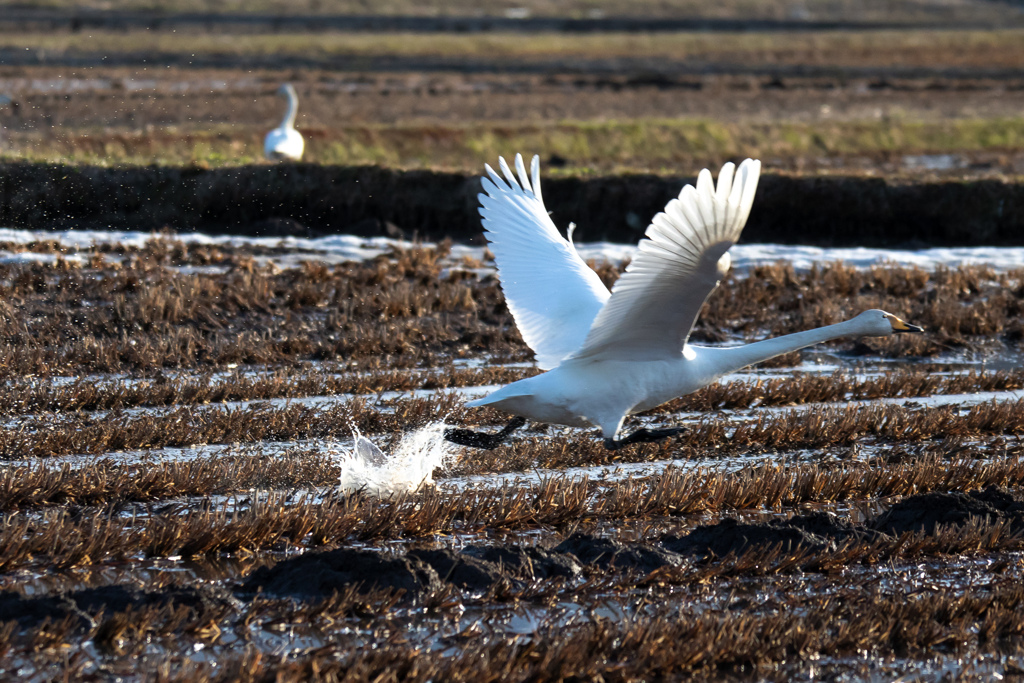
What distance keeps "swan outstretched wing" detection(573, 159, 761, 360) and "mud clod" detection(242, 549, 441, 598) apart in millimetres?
1778

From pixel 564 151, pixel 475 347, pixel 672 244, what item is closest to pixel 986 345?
pixel 475 347

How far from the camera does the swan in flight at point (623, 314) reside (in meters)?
5.62

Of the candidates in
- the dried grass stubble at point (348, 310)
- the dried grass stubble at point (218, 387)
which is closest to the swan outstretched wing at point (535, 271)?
the dried grass stubble at point (218, 387)

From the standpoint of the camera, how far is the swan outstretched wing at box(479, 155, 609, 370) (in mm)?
7875

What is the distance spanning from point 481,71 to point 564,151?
21390 millimetres

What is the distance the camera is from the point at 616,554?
619cm

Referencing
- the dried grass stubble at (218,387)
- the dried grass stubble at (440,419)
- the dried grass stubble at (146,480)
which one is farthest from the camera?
the dried grass stubble at (218,387)

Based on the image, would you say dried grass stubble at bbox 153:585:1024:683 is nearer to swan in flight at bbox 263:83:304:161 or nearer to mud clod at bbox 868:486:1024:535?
mud clod at bbox 868:486:1024:535

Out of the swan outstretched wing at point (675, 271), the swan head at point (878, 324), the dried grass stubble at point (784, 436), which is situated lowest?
the dried grass stubble at point (784, 436)

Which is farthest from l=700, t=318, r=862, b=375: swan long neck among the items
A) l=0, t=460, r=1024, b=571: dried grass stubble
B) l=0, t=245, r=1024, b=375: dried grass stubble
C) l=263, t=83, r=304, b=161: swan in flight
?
l=263, t=83, r=304, b=161: swan in flight

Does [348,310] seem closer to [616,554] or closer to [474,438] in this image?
[474,438]

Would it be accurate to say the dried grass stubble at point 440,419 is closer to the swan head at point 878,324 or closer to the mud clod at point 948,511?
the swan head at point 878,324

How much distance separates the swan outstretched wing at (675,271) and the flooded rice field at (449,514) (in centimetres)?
99

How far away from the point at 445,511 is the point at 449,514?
29 millimetres
